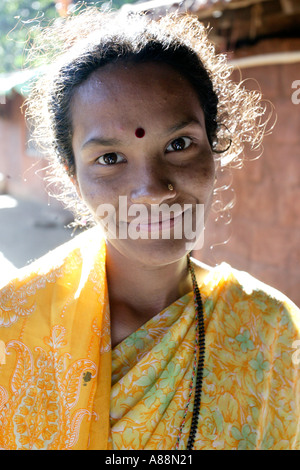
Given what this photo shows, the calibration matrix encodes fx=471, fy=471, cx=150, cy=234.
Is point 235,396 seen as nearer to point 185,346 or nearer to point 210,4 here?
point 185,346

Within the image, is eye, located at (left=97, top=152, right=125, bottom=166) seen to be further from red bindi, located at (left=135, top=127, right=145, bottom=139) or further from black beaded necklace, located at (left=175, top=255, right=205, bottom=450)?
black beaded necklace, located at (left=175, top=255, right=205, bottom=450)

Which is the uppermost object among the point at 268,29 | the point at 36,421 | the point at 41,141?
the point at 268,29

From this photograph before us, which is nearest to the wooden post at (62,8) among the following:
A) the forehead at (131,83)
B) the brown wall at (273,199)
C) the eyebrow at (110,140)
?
the forehead at (131,83)

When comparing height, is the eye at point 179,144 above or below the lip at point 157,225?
above

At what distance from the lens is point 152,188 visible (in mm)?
1276

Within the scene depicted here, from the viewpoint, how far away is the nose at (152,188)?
1273 mm

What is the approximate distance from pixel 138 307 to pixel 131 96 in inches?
27.0

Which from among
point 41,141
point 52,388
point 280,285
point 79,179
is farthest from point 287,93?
point 52,388

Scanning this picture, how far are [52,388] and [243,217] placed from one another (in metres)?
2.66

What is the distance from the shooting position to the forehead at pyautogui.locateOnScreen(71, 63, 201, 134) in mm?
1325

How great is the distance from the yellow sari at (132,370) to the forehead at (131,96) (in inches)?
19.7

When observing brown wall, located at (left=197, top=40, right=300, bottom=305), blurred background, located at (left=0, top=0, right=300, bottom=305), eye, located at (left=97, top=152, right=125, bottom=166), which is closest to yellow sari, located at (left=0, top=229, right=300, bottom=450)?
eye, located at (left=97, top=152, right=125, bottom=166)

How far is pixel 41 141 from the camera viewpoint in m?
1.90

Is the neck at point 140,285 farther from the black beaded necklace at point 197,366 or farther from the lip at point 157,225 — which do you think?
the lip at point 157,225
